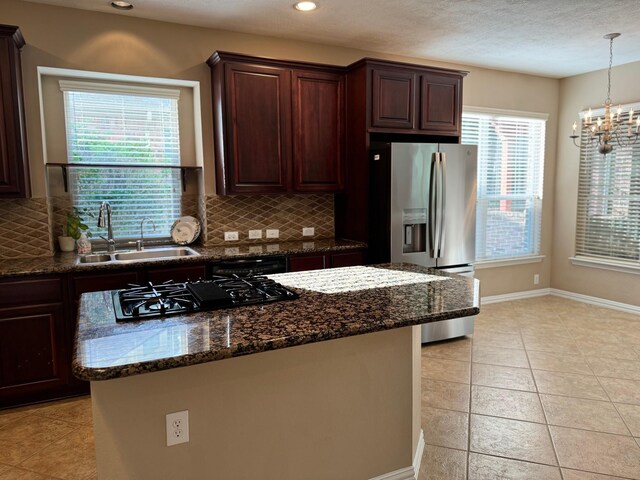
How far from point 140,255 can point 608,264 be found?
505 centimetres

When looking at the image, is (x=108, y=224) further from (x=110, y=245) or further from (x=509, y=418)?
(x=509, y=418)

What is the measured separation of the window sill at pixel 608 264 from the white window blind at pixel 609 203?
42 mm

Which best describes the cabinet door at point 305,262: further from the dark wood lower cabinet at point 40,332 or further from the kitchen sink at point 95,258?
the kitchen sink at point 95,258

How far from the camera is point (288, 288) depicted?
2242 mm

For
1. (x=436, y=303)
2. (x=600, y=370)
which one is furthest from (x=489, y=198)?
(x=436, y=303)

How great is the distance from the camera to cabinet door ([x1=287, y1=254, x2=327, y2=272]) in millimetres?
3729

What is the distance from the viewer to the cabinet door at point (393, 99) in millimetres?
3986

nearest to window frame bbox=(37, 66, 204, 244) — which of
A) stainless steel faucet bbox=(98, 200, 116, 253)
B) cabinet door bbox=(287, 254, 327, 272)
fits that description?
stainless steel faucet bbox=(98, 200, 116, 253)

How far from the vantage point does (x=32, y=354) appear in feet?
9.91

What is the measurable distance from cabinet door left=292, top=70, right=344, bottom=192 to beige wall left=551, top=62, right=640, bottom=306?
3.28 meters

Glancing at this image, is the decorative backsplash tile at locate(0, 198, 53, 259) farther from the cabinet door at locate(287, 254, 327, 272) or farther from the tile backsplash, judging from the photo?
the cabinet door at locate(287, 254, 327, 272)

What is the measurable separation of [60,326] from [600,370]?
4.02 meters

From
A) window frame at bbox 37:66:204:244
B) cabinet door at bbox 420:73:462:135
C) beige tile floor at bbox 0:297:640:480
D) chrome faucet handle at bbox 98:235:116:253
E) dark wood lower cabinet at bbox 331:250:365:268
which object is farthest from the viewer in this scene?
cabinet door at bbox 420:73:462:135

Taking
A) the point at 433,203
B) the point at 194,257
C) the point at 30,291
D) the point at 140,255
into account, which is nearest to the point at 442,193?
the point at 433,203
